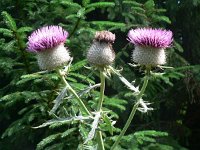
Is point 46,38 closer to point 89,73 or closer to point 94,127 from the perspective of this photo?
point 94,127

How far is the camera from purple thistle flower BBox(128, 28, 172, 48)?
125 inches

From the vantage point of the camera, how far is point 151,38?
10.5ft

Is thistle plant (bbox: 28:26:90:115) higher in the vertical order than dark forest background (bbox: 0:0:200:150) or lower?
higher

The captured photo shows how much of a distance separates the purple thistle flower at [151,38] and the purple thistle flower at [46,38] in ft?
1.60

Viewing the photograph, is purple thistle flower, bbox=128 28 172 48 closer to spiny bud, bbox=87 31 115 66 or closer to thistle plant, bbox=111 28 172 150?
thistle plant, bbox=111 28 172 150

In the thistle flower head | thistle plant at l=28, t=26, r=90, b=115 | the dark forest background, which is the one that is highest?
the thistle flower head

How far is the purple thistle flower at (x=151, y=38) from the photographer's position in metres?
3.17

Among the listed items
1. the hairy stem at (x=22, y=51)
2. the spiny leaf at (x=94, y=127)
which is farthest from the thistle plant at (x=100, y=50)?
the hairy stem at (x=22, y=51)

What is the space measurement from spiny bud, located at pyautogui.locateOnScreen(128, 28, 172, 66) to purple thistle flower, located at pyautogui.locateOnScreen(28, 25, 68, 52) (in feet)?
1.60

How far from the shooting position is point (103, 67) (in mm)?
3086

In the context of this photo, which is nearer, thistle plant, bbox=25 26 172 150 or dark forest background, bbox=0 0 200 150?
thistle plant, bbox=25 26 172 150

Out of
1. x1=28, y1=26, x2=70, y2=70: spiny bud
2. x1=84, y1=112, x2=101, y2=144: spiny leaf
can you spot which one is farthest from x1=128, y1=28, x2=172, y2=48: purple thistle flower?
x1=84, y1=112, x2=101, y2=144: spiny leaf

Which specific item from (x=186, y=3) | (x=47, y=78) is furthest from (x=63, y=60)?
(x=186, y=3)

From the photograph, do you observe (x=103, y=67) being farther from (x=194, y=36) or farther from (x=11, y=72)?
(x=194, y=36)
